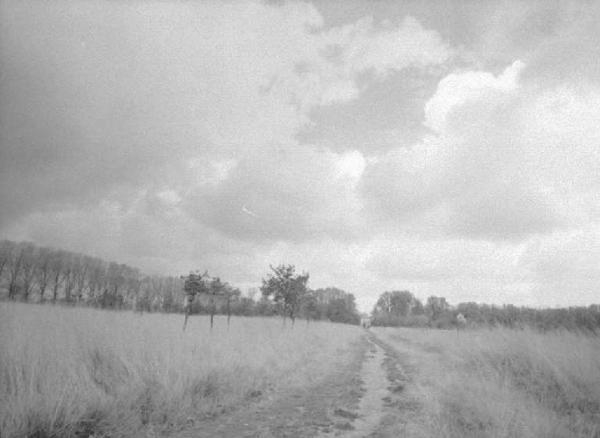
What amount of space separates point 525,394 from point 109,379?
9005mm

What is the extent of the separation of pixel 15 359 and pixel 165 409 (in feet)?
9.09

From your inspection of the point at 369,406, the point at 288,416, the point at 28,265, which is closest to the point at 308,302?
the point at 369,406

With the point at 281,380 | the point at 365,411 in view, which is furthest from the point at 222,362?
the point at 365,411

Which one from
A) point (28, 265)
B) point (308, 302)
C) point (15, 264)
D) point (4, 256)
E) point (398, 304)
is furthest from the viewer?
point (398, 304)

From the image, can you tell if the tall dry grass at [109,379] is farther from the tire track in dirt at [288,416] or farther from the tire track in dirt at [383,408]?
the tire track in dirt at [383,408]

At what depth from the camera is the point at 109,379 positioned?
6422 mm

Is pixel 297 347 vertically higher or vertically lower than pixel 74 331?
lower

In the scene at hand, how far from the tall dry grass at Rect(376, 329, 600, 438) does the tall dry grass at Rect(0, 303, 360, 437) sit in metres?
4.27

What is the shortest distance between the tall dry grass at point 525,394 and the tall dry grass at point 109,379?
427 centimetres

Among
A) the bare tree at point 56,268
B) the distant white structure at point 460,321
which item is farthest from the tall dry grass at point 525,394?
the bare tree at point 56,268

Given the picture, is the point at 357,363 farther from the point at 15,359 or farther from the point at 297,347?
the point at 15,359

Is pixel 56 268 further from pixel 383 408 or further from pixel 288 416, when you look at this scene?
pixel 383 408

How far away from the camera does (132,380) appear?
21.0 ft

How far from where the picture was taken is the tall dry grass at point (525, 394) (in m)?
5.00
